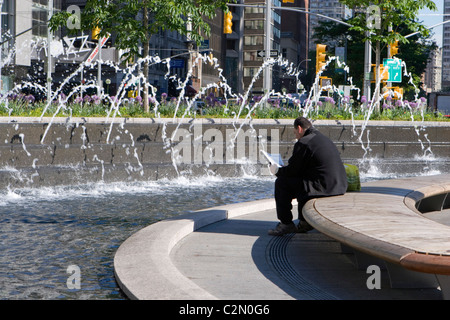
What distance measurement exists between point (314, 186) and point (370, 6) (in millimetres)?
17680

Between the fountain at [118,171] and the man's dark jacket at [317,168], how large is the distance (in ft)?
6.69

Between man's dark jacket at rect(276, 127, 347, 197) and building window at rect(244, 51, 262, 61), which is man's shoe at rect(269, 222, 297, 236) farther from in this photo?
building window at rect(244, 51, 262, 61)

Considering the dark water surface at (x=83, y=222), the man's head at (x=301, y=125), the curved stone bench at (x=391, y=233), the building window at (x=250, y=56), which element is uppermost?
the building window at (x=250, y=56)

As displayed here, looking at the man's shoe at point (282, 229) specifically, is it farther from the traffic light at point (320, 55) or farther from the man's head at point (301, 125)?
the traffic light at point (320, 55)

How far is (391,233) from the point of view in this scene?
16.7 feet

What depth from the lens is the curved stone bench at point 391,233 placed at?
171 inches

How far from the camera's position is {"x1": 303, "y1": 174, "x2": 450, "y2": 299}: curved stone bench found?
4.34m

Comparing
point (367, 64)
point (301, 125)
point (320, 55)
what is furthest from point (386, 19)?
point (301, 125)

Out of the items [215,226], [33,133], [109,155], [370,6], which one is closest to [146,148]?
[109,155]

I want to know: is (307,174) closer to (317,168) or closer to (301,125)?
(317,168)

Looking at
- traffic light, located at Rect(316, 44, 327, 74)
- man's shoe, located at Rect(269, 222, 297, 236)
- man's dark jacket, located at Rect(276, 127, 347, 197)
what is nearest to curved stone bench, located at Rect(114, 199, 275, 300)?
man's shoe, located at Rect(269, 222, 297, 236)

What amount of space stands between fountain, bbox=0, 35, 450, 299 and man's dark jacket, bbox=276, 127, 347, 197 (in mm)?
2039

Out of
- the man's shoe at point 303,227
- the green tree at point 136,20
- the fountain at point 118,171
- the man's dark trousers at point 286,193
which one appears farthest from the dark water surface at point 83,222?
the green tree at point 136,20
